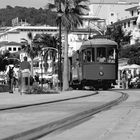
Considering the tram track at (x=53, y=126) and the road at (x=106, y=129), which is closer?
the tram track at (x=53, y=126)

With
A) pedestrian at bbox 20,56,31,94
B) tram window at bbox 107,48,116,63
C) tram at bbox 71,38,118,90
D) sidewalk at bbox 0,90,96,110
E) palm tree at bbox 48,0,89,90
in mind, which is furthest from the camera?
palm tree at bbox 48,0,89,90

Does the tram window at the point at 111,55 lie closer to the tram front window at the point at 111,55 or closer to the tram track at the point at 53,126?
the tram front window at the point at 111,55

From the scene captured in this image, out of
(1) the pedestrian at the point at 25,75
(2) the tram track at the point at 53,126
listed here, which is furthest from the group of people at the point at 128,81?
(2) the tram track at the point at 53,126

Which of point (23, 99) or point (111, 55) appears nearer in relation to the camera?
point (23, 99)

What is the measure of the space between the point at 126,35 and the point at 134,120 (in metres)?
108

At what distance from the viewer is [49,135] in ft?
37.7

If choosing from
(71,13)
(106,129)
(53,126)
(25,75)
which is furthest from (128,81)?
(106,129)

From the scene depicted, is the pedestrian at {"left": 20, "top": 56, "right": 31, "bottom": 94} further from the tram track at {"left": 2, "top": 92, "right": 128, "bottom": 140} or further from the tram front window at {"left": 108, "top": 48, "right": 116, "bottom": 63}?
the tram front window at {"left": 108, "top": 48, "right": 116, "bottom": 63}

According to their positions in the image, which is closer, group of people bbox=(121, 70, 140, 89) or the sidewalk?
the sidewalk

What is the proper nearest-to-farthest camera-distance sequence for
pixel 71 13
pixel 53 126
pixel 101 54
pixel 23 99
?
1. pixel 53 126
2. pixel 23 99
3. pixel 101 54
4. pixel 71 13

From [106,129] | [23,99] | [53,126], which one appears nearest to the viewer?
[106,129]

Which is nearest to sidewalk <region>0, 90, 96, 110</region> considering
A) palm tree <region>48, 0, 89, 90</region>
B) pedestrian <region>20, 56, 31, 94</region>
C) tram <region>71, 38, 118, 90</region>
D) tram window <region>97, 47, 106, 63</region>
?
pedestrian <region>20, 56, 31, 94</region>

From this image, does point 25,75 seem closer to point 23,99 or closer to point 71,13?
point 23,99

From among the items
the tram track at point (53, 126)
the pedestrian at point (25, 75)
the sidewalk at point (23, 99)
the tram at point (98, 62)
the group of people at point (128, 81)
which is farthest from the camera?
the group of people at point (128, 81)
